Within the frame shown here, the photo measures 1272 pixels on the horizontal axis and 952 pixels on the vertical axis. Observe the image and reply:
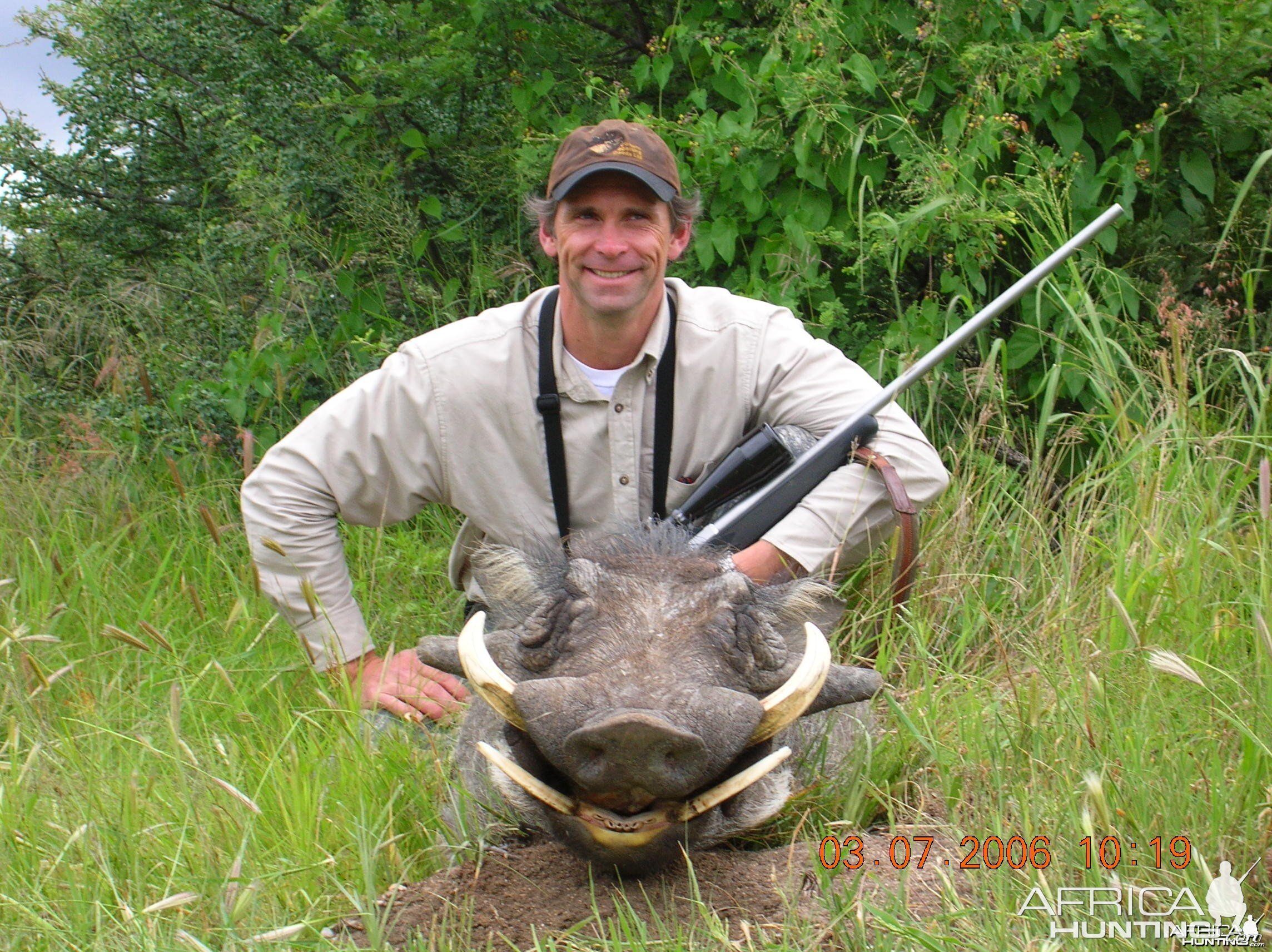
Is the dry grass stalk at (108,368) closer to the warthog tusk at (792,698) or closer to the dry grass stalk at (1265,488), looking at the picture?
the warthog tusk at (792,698)

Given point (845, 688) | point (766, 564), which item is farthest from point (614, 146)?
point (845, 688)

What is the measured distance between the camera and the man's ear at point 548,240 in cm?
373

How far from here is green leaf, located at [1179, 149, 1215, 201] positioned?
4539 mm

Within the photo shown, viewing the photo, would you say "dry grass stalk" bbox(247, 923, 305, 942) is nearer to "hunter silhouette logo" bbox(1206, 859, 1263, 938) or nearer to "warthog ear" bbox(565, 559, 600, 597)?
"warthog ear" bbox(565, 559, 600, 597)

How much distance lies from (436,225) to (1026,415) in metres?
2.48

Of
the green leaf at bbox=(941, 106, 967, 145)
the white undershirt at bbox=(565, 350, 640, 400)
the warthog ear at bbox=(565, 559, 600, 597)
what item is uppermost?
the green leaf at bbox=(941, 106, 967, 145)

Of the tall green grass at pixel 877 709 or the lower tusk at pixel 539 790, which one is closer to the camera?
the lower tusk at pixel 539 790

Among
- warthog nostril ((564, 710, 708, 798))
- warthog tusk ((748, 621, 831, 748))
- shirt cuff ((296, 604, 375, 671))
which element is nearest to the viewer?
warthog nostril ((564, 710, 708, 798))

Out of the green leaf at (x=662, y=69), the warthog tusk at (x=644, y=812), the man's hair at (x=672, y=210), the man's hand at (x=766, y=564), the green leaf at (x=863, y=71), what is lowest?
Answer: the warthog tusk at (x=644, y=812)

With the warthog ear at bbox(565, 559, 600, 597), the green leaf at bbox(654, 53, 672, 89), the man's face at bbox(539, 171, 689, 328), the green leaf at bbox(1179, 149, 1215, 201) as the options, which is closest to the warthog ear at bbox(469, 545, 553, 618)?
the warthog ear at bbox(565, 559, 600, 597)

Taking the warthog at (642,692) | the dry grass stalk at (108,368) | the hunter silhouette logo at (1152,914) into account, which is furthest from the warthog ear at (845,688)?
the dry grass stalk at (108,368)

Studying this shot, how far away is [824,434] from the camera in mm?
3422

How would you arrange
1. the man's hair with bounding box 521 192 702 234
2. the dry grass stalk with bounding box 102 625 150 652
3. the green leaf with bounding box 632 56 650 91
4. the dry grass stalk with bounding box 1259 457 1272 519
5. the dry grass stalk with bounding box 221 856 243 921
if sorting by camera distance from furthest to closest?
the green leaf with bounding box 632 56 650 91 → the man's hair with bounding box 521 192 702 234 → the dry grass stalk with bounding box 1259 457 1272 519 → the dry grass stalk with bounding box 102 625 150 652 → the dry grass stalk with bounding box 221 856 243 921

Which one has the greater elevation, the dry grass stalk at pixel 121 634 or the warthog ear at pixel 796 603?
the dry grass stalk at pixel 121 634
